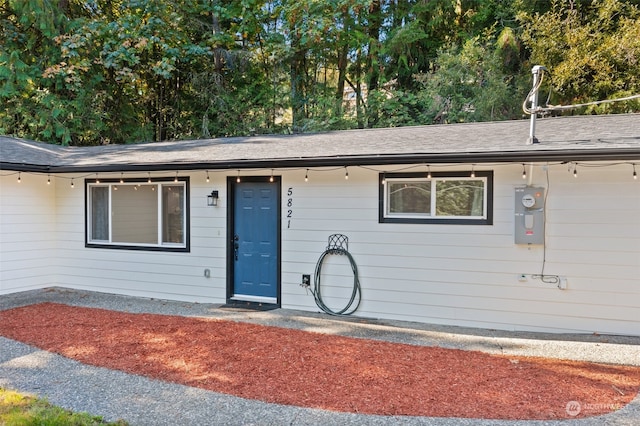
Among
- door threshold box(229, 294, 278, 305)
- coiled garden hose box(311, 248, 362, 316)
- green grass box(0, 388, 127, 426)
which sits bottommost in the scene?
green grass box(0, 388, 127, 426)

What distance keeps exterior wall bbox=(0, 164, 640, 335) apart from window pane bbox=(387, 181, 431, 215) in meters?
0.21

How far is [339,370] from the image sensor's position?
3797 millimetres

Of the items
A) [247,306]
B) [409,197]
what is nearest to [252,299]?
[247,306]

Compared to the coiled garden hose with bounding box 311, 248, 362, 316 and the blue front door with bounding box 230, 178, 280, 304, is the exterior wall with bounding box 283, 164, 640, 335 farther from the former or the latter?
the blue front door with bounding box 230, 178, 280, 304

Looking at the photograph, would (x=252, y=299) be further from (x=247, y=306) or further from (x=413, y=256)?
(x=413, y=256)

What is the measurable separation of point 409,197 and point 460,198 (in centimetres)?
65

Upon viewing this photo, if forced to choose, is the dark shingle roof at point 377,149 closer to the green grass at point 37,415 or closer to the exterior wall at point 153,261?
the exterior wall at point 153,261

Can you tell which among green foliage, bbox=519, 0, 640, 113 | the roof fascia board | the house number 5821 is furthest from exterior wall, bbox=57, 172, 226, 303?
green foliage, bbox=519, 0, 640, 113

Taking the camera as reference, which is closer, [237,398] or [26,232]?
[237,398]

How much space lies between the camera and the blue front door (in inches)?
247

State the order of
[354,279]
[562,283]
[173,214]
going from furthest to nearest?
[173,214]
[354,279]
[562,283]

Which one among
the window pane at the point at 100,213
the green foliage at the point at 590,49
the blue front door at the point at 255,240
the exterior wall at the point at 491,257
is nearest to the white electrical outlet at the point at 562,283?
the exterior wall at the point at 491,257

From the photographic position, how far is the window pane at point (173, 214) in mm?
6789

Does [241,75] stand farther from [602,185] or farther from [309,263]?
[602,185]
